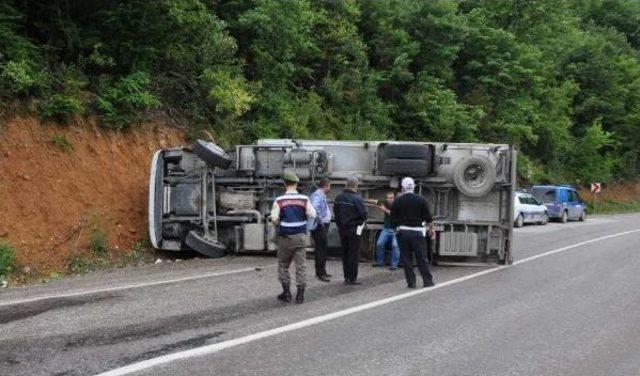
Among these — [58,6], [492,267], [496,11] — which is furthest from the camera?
[496,11]

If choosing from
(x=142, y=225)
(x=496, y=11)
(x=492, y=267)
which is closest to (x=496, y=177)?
(x=492, y=267)

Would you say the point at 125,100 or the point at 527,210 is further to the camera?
the point at 527,210

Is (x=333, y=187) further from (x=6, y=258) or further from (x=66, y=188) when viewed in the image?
(x=6, y=258)

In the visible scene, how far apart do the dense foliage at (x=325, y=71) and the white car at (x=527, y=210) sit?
13.2 ft

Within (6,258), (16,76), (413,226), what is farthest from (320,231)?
(16,76)

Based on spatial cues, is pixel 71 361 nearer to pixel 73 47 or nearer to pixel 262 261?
pixel 262 261

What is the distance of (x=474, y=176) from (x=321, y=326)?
6.85 m

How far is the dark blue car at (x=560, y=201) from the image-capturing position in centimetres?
3322

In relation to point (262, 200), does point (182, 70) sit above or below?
above

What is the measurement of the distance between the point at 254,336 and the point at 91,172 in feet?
29.2

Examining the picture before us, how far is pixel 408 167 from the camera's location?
43.5 ft

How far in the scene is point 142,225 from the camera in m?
14.6

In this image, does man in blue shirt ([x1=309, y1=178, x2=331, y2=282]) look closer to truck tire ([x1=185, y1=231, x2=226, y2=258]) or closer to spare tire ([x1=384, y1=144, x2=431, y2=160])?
spare tire ([x1=384, y1=144, x2=431, y2=160])

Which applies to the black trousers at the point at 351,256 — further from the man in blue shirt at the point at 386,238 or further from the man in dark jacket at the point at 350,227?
the man in blue shirt at the point at 386,238
